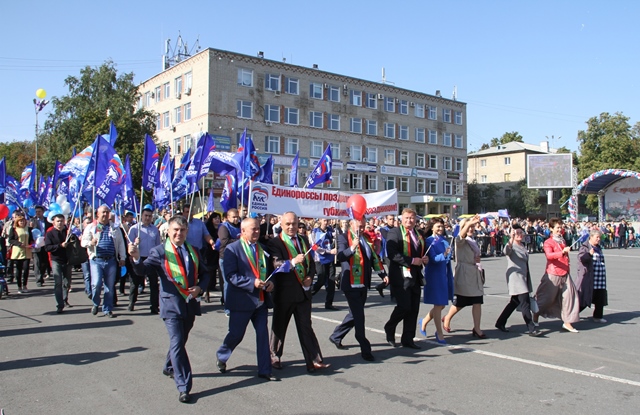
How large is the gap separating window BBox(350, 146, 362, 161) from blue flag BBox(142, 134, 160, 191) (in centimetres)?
3785

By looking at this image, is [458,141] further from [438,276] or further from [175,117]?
[438,276]

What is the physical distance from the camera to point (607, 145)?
5644 centimetres

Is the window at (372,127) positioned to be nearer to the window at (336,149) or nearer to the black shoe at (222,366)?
the window at (336,149)

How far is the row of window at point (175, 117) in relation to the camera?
45781 mm

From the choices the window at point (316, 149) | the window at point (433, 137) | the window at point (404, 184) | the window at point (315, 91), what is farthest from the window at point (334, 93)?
the window at point (433, 137)

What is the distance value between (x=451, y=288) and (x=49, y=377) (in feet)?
17.7

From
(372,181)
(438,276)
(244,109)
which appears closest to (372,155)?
(372,181)

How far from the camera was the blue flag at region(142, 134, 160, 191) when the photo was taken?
44.5ft

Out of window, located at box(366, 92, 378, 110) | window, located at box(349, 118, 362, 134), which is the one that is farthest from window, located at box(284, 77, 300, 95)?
window, located at box(366, 92, 378, 110)

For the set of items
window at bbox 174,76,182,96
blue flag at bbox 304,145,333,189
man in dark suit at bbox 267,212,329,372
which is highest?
window at bbox 174,76,182,96

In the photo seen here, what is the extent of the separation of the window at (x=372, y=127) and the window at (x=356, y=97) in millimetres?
2116

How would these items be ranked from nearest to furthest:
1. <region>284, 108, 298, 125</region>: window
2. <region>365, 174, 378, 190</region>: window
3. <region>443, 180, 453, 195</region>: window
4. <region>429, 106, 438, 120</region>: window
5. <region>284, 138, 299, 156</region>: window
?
1. <region>284, 138, 299, 156</region>: window
2. <region>284, 108, 298, 125</region>: window
3. <region>365, 174, 378, 190</region>: window
4. <region>429, 106, 438, 120</region>: window
5. <region>443, 180, 453, 195</region>: window

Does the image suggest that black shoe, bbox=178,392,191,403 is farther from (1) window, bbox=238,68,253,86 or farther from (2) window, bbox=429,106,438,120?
(2) window, bbox=429,106,438,120

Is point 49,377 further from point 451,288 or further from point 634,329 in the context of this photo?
point 634,329
